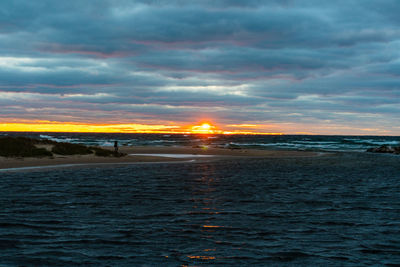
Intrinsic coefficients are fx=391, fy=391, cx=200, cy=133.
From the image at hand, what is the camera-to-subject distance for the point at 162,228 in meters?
10.7

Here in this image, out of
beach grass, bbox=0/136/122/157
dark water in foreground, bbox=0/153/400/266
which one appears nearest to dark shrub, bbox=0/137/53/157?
beach grass, bbox=0/136/122/157

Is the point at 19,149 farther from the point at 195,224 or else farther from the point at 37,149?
the point at 195,224

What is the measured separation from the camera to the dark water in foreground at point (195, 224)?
8414 millimetres

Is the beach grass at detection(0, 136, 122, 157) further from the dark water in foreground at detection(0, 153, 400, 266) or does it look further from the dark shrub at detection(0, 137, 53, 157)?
the dark water in foreground at detection(0, 153, 400, 266)

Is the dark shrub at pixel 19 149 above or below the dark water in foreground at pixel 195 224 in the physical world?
above

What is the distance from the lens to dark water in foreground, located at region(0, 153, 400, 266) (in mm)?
8414

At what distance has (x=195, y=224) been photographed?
1124cm

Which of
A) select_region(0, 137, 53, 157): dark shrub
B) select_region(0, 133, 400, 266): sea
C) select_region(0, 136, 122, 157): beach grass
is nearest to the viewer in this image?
select_region(0, 133, 400, 266): sea

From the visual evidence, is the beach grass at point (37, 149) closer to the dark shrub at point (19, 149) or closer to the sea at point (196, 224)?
the dark shrub at point (19, 149)

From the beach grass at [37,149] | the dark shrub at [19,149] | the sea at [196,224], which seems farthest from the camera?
the beach grass at [37,149]

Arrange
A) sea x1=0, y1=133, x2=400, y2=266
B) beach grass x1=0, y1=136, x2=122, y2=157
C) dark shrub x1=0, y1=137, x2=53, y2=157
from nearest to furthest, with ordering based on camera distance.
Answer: sea x1=0, y1=133, x2=400, y2=266, dark shrub x1=0, y1=137, x2=53, y2=157, beach grass x1=0, y1=136, x2=122, y2=157

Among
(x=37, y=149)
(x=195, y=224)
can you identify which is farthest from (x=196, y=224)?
(x=37, y=149)

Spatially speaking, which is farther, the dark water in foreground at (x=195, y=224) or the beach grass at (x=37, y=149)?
the beach grass at (x=37, y=149)

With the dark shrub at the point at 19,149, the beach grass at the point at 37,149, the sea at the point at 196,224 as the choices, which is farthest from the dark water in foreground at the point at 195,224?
the beach grass at the point at 37,149
